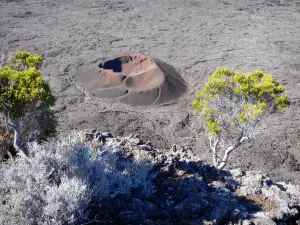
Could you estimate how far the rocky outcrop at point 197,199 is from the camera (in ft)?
16.6

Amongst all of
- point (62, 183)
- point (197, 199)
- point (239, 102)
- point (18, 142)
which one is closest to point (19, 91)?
point (18, 142)

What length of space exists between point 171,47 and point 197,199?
14.1 metres

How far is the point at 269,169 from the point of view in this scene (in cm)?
1012

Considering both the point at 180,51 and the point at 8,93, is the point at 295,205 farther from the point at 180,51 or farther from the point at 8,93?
the point at 180,51

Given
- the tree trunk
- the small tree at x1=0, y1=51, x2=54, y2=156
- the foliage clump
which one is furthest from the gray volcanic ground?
the foliage clump

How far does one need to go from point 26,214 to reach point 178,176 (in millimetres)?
3089

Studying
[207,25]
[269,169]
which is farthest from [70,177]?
[207,25]

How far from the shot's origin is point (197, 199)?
5.40 meters

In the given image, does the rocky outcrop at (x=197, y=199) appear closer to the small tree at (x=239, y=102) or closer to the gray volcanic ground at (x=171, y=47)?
the small tree at (x=239, y=102)

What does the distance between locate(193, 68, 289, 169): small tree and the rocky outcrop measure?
0.99 meters

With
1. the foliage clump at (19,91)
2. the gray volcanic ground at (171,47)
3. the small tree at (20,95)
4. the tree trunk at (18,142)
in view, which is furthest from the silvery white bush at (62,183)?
the gray volcanic ground at (171,47)

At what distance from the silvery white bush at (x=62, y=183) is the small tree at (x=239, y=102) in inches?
90.3

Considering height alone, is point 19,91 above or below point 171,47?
above

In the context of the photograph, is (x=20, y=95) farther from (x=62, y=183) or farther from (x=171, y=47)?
(x=171, y=47)
